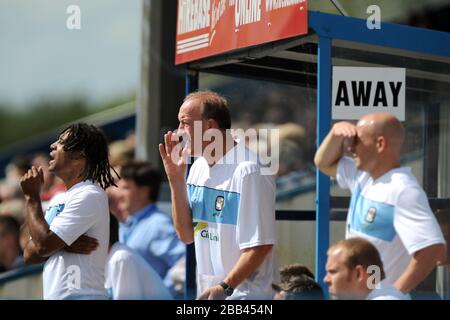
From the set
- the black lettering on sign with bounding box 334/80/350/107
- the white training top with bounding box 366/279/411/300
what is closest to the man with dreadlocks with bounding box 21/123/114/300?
the black lettering on sign with bounding box 334/80/350/107

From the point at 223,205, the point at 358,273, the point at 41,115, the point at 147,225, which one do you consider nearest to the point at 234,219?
the point at 223,205

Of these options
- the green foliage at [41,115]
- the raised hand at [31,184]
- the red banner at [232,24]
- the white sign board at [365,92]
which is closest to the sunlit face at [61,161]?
the raised hand at [31,184]

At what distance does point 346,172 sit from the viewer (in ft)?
14.0

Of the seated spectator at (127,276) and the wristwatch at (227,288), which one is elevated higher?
the wristwatch at (227,288)

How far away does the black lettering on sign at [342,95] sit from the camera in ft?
15.3

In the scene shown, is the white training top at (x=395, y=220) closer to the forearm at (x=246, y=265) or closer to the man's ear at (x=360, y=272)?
the man's ear at (x=360, y=272)

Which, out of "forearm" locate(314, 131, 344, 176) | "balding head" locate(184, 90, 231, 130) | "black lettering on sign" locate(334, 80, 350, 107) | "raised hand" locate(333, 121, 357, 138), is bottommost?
"forearm" locate(314, 131, 344, 176)

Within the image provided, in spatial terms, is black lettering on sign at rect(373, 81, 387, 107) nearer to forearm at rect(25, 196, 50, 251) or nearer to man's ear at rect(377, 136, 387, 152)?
man's ear at rect(377, 136, 387, 152)

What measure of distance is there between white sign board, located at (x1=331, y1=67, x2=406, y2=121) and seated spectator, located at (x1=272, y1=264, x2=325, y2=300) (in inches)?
28.3

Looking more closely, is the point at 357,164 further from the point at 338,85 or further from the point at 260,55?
the point at 260,55

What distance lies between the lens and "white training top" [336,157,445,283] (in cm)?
383

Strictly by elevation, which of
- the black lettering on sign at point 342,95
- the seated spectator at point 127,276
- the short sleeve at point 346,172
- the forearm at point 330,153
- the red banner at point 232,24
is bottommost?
the seated spectator at point 127,276

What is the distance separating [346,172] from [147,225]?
3141mm

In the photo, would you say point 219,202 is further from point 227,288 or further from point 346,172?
point 346,172
